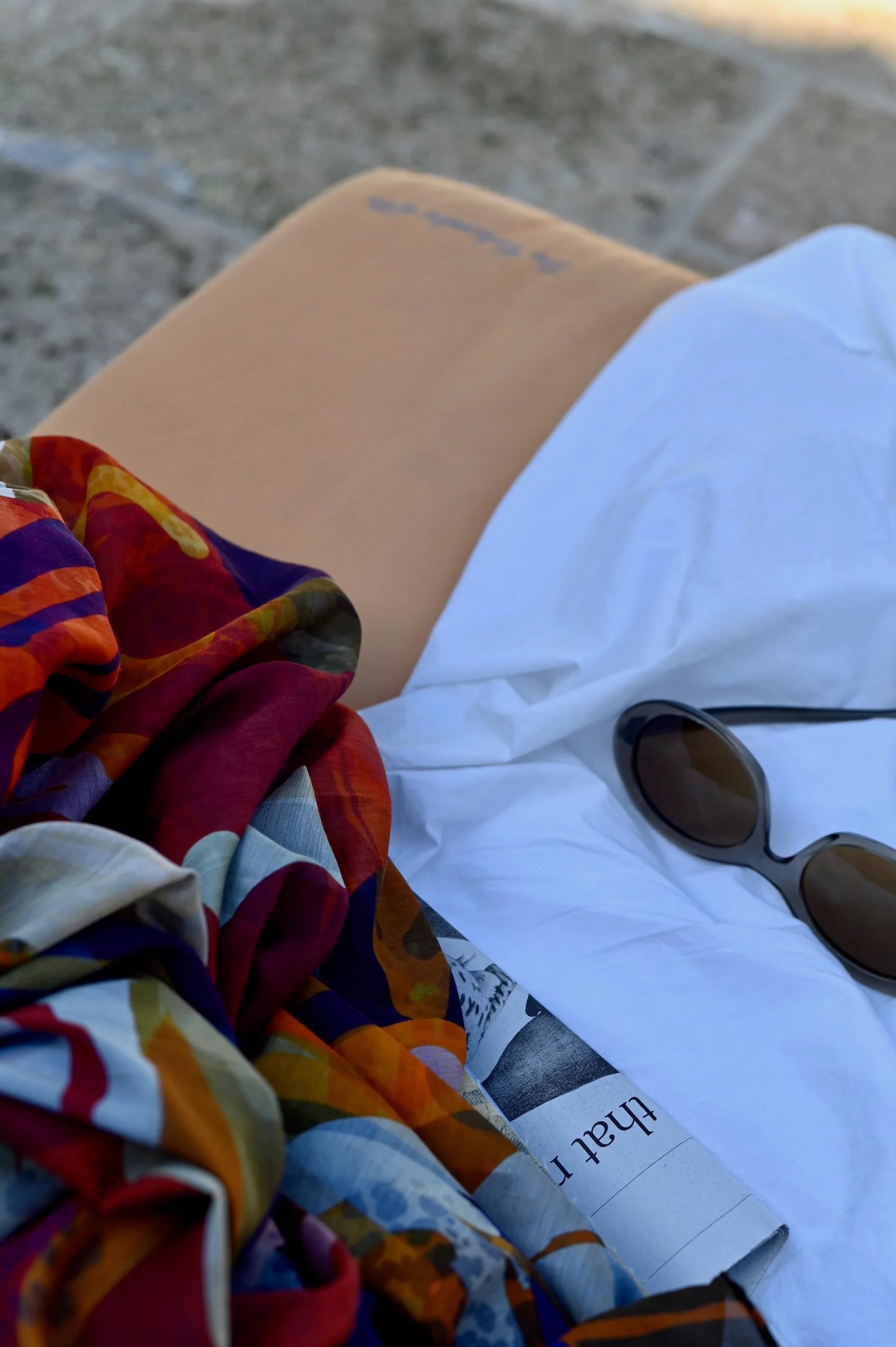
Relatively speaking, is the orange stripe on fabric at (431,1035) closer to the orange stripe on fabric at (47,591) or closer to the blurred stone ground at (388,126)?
the orange stripe on fabric at (47,591)

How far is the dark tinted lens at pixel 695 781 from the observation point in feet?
2.37

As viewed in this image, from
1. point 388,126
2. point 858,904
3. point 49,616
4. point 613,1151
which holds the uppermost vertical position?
point 388,126

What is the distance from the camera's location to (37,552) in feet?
1.80

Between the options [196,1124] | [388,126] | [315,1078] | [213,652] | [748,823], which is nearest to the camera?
[196,1124]

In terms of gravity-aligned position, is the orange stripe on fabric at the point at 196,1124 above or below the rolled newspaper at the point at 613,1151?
above

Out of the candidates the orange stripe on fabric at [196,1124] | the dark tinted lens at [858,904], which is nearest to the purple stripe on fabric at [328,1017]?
the orange stripe on fabric at [196,1124]

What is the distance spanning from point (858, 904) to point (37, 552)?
574mm

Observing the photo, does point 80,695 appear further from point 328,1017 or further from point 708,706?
point 708,706

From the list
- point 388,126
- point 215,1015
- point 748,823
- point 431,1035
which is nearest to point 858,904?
point 748,823

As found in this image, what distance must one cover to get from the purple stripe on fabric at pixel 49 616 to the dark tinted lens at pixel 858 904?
511 millimetres

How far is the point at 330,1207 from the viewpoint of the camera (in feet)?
1.47

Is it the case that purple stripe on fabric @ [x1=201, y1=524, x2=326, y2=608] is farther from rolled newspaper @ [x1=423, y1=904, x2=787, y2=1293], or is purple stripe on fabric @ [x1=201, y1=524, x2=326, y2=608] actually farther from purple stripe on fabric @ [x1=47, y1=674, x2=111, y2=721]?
rolled newspaper @ [x1=423, y1=904, x2=787, y2=1293]

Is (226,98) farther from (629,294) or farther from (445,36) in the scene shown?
(629,294)

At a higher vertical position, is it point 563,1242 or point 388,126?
point 388,126
